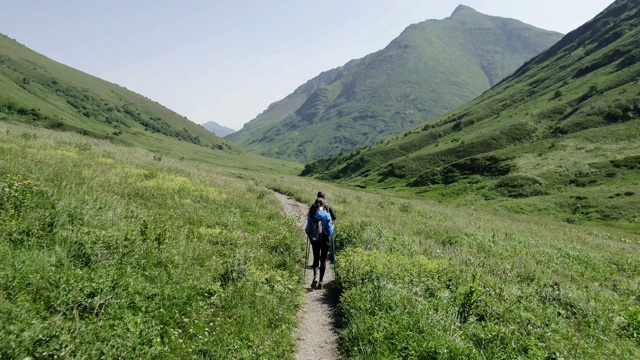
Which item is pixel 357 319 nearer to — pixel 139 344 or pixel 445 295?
pixel 445 295

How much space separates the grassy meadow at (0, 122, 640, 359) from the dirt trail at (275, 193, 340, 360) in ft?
1.02

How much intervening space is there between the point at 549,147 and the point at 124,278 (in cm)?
9857

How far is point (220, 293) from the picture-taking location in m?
8.27

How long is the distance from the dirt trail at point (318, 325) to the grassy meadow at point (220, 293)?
31 cm

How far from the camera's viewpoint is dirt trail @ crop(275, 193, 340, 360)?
7.64 metres

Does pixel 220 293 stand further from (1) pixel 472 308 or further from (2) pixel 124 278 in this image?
(1) pixel 472 308

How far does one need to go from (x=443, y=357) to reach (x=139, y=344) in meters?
5.16

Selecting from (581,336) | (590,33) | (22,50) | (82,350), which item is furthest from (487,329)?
(22,50)

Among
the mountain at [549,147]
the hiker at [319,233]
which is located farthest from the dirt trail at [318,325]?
the mountain at [549,147]

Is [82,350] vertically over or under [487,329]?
under

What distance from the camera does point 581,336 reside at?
7.54 meters

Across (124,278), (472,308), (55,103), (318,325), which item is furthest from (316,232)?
(55,103)

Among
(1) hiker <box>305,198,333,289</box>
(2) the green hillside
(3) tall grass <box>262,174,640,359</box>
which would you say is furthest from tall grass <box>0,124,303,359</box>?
(2) the green hillside

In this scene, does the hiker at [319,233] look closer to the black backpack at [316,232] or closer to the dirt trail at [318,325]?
the black backpack at [316,232]
